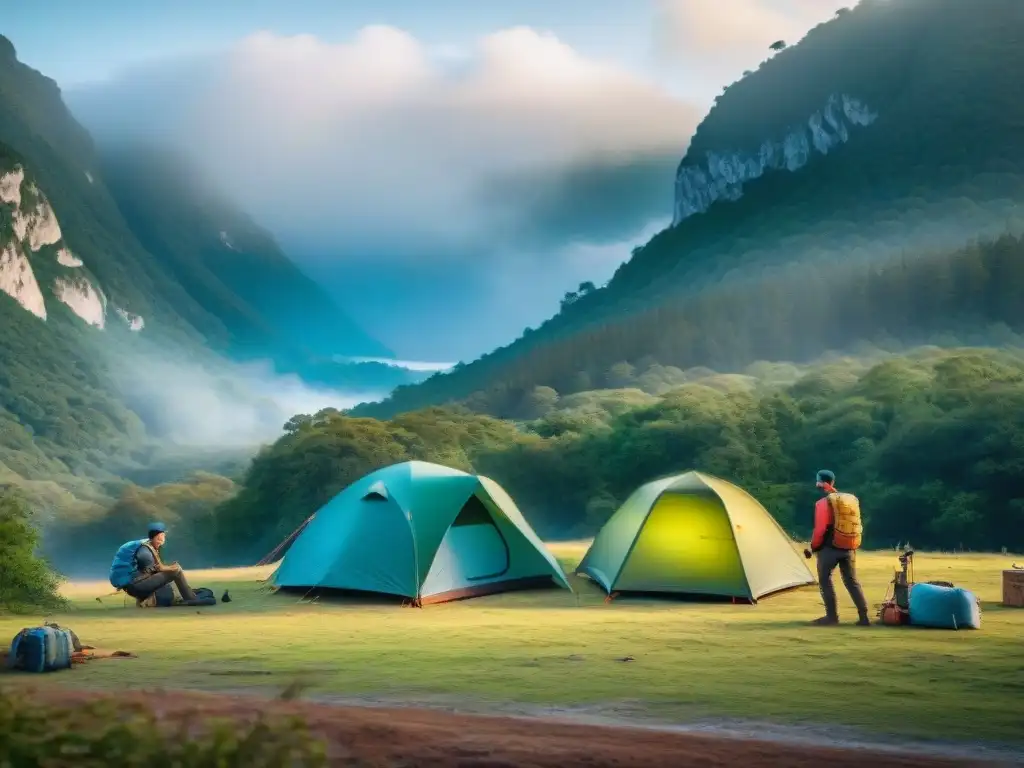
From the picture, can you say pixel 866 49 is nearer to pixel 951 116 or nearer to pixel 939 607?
pixel 951 116

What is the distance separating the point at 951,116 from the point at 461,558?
123m

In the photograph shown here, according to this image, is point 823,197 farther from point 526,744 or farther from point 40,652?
point 526,744

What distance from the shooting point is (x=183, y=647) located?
1137cm

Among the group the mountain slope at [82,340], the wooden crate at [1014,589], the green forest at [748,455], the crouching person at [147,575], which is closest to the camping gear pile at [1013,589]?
the wooden crate at [1014,589]

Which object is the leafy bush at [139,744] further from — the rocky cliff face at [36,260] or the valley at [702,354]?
the rocky cliff face at [36,260]

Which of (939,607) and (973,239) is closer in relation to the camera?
(939,607)

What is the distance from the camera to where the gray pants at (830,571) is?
41.1ft

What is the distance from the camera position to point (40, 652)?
381 inches

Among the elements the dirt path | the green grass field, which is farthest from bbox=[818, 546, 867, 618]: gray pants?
the dirt path

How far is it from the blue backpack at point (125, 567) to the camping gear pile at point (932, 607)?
33.2 feet

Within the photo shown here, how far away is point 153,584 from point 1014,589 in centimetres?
1185

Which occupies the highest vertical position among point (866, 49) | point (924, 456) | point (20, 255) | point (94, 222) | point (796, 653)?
point (866, 49)

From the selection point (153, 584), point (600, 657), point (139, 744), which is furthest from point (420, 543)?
point (139, 744)

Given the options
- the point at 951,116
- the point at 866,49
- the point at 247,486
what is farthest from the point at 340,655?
the point at 866,49
